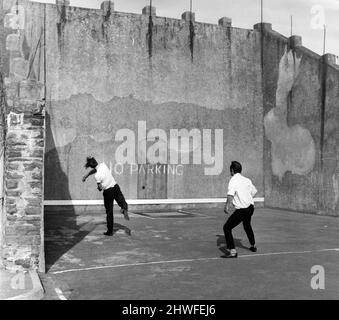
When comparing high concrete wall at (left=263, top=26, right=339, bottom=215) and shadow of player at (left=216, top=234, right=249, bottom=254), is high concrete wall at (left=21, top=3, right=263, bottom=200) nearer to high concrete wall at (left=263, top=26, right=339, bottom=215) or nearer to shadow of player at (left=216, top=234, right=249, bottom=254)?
high concrete wall at (left=263, top=26, right=339, bottom=215)

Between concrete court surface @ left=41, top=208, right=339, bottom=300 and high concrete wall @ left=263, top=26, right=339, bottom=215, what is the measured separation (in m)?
2.66

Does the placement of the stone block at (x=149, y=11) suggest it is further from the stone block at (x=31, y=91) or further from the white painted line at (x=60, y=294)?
the white painted line at (x=60, y=294)

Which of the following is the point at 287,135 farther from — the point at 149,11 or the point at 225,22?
the point at 149,11

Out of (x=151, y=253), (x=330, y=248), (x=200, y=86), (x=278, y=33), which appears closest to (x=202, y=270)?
(x=151, y=253)

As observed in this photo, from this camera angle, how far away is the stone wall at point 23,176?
304 inches

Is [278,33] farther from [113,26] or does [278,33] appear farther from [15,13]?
[15,13]

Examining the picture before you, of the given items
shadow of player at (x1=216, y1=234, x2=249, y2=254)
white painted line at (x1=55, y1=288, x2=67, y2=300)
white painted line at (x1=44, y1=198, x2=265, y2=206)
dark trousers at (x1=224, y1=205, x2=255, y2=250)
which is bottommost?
shadow of player at (x1=216, y1=234, x2=249, y2=254)

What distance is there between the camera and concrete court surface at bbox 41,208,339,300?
22.2 ft

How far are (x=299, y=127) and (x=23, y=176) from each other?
12321mm

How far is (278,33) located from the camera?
1931cm

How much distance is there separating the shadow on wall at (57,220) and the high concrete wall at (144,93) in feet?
0.16

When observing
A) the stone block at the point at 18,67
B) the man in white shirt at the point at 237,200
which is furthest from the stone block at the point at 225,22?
the man in white shirt at the point at 237,200

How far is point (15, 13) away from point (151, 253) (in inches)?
435

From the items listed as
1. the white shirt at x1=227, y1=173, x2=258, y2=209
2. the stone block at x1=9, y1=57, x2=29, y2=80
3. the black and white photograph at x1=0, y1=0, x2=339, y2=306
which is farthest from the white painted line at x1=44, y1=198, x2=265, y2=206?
the white shirt at x1=227, y1=173, x2=258, y2=209
